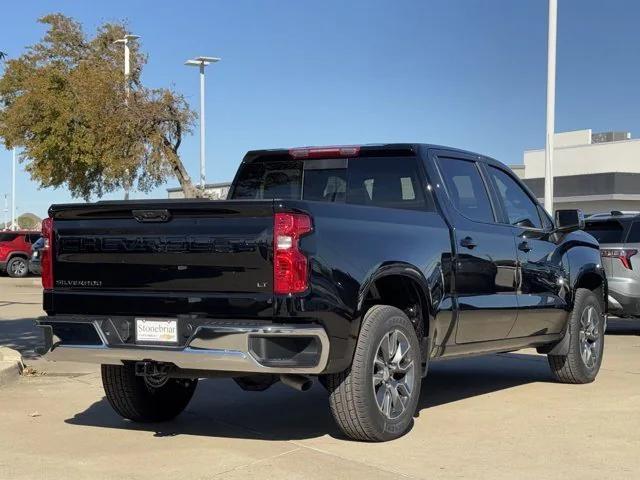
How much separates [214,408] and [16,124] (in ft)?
103

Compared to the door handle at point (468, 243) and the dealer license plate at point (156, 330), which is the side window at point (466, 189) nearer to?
the door handle at point (468, 243)

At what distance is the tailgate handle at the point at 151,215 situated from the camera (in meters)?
5.53

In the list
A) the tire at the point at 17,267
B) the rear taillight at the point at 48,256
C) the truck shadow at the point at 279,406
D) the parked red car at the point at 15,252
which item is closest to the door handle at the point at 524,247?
the truck shadow at the point at 279,406

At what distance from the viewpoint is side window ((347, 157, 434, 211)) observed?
22.1 ft

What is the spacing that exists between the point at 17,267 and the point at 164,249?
29.5 m

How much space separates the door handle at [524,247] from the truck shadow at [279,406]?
140 centimetres

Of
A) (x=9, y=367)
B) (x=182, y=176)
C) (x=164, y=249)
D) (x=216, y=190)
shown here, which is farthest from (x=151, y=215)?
(x=216, y=190)

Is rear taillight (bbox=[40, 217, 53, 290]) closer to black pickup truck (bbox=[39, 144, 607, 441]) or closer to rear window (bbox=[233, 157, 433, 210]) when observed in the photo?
black pickup truck (bbox=[39, 144, 607, 441])

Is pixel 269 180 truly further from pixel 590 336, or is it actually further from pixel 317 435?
pixel 590 336

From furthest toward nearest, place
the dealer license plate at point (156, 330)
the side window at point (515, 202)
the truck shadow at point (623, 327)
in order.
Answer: the truck shadow at point (623, 327) < the side window at point (515, 202) < the dealer license plate at point (156, 330)

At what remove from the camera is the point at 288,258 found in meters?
5.16

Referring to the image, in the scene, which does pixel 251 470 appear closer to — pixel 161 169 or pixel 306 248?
pixel 306 248

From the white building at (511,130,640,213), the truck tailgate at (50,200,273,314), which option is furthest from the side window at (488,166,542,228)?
the white building at (511,130,640,213)

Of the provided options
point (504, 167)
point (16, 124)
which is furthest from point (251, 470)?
point (16, 124)
